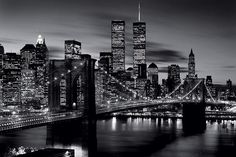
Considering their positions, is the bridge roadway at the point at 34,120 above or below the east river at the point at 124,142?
above

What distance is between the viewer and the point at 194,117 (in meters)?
66.5

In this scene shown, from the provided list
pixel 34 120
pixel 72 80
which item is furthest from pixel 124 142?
pixel 34 120

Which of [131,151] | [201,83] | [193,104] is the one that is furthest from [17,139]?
[201,83]

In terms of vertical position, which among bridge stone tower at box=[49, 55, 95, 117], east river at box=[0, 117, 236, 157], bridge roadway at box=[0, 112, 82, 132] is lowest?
east river at box=[0, 117, 236, 157]

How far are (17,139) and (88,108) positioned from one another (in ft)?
51.0

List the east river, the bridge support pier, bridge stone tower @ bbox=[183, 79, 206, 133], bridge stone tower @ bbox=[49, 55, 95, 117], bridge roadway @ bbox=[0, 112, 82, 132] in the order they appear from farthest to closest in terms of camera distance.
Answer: the bridge support pier, bridge stone tower @ bbox=[183, 79, 206, 133], bridge stone tower @ bbox=[49, 55, 95, 117], the east river, bridge roadway @ bbox=[0, 112, 82, 132]

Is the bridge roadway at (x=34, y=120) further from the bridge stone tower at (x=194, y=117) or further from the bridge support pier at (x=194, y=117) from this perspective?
the bridge support pier at (x=194, y=117)

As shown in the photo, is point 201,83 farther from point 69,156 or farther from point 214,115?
point 69,156

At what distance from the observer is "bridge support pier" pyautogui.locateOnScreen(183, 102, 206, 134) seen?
63.3 m

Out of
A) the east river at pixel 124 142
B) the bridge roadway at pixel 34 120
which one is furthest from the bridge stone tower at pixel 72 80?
the east river at pixel 124 142

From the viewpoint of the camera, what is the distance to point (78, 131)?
31.6m

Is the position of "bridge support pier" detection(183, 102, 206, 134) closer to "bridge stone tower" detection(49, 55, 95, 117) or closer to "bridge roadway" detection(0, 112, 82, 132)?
"bridge stone tower" detection(49, 55, 95, 117)

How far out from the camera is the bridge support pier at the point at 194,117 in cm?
6328

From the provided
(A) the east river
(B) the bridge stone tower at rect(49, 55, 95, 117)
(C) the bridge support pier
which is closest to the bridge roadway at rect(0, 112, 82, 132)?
(A) the east river
